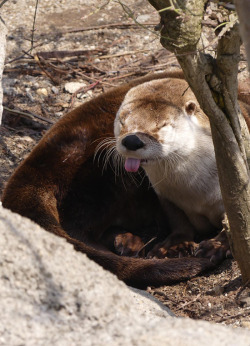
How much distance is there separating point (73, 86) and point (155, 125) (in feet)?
7.95

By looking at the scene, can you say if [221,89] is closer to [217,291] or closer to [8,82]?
[217,291]

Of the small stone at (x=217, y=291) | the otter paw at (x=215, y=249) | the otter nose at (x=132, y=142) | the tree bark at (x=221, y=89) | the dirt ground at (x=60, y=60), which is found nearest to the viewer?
the tree bark at (x=221, y=89)

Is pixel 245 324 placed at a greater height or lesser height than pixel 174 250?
greater

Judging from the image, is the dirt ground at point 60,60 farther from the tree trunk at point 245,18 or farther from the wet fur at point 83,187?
the tree trunk at point 245,18

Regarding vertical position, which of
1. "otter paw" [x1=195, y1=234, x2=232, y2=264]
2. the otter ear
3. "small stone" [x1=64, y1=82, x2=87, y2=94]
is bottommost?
"small stone" [x1=64, y1=82, x2=87, y2=94]

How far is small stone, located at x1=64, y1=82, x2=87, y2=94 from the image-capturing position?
6457 mm

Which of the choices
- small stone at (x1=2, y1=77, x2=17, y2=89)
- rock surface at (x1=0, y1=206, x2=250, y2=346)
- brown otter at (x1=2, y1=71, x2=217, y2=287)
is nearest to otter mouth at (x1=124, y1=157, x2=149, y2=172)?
brown otter at (x1=2, y1=71, x2=217, y2=287)

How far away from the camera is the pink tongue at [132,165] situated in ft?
13.6

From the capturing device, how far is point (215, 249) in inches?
172

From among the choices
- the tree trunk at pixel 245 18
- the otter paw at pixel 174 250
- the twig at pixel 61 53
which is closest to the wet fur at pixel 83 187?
the otter paw at pixel 174 250

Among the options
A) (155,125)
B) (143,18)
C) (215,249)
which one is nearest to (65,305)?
(155,125)

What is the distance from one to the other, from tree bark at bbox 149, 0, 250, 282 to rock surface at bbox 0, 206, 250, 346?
1033 millimetres

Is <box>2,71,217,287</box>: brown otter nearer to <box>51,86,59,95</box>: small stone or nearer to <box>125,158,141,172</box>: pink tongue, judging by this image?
<box>125,158,141,172</box>: pink tongue

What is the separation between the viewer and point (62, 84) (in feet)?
21.5
